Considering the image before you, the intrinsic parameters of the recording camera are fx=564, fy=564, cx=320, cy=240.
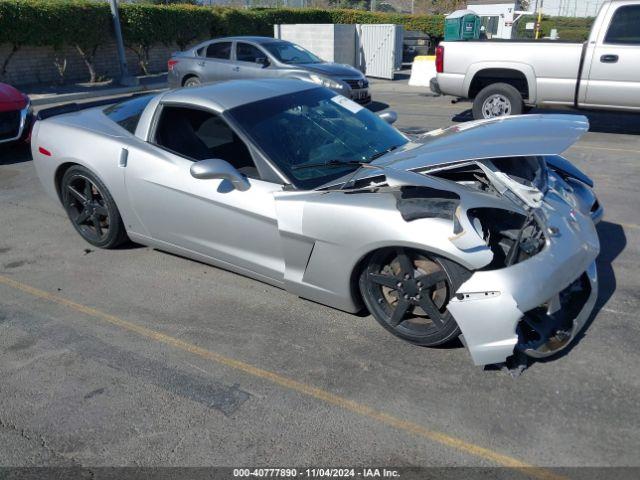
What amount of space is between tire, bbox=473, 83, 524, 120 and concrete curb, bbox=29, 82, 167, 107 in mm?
10626

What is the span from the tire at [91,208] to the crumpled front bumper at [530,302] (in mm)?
3065

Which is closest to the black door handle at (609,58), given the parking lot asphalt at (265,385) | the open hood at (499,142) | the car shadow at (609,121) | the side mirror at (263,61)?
the car shadow at (609,121)

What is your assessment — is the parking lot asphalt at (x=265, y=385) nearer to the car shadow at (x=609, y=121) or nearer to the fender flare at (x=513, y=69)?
the fender flare at (x=513, y=69)

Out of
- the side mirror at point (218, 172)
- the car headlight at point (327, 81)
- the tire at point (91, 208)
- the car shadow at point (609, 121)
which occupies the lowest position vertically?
the car shadow at point (609, 121)

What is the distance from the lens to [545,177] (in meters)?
3.79

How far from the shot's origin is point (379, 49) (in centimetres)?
1888

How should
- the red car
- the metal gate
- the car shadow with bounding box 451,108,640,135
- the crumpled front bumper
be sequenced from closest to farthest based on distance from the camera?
the crumpled front bumper < the red car < the car shadow with bounding box 451,108,640,135 < the metal gate

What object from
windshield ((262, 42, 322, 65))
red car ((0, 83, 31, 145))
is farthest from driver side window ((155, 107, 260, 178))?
windshield ((262, 42, 322, 65))

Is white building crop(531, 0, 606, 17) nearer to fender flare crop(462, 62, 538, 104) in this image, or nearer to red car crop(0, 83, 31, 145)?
fender flare crop(462, 62, 538, 104)

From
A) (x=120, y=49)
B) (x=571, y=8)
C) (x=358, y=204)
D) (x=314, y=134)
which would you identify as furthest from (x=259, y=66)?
(x=571, y=8)

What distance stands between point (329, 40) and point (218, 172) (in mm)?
16400

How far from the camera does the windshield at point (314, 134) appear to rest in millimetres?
3928

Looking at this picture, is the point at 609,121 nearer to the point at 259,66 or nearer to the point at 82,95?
the point at 259,66

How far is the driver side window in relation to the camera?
4.30 m
